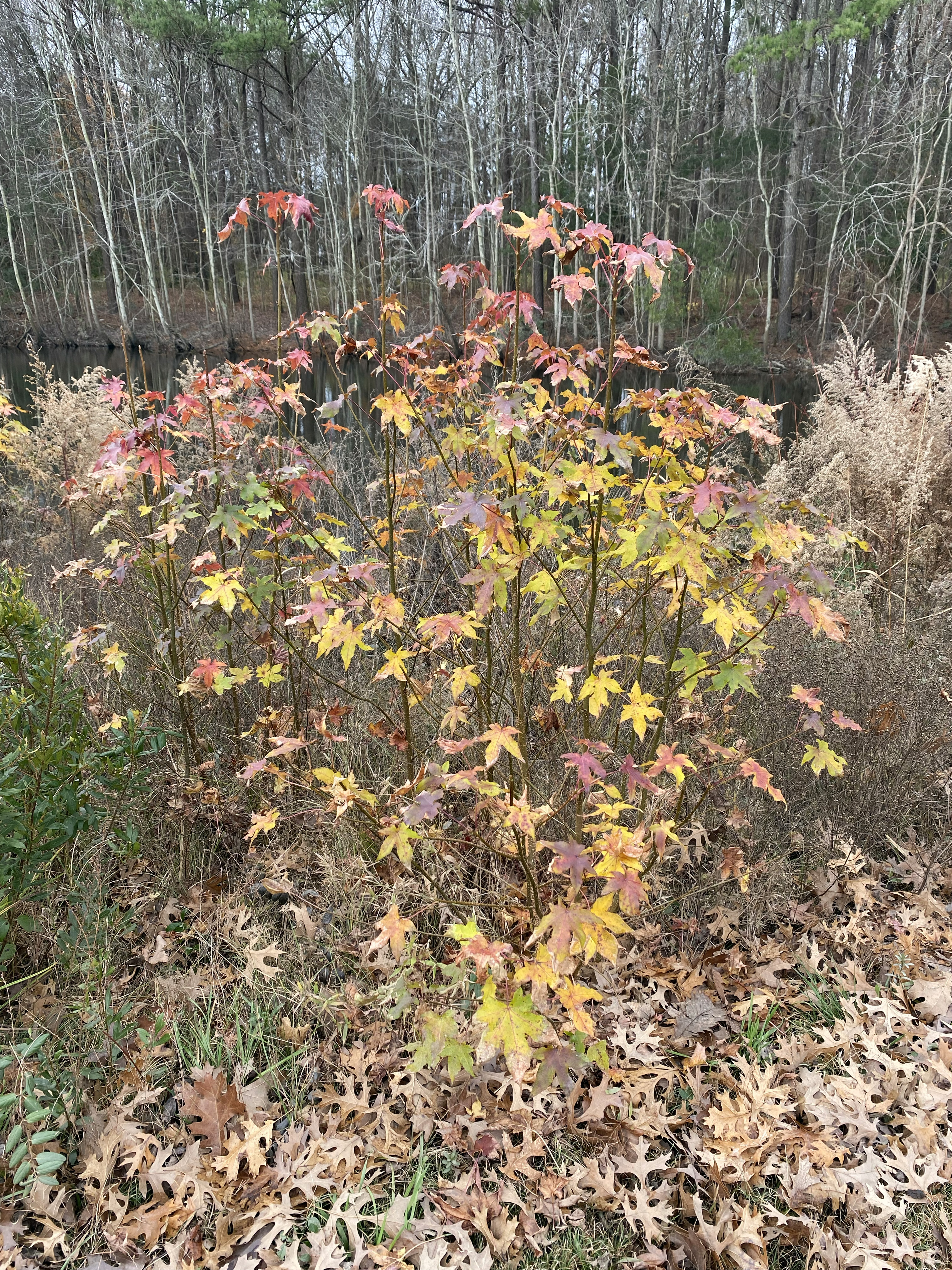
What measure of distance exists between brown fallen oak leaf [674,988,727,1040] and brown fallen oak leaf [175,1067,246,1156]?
1280 mm

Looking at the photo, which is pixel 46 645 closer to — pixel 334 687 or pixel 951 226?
pixel 334 687

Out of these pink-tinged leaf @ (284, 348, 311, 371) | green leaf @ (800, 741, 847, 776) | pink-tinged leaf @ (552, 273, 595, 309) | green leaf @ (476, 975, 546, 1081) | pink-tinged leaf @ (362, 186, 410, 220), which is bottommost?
green leaf @ (476, 975, 546, 1081)

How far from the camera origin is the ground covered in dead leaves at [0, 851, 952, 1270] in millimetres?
1752

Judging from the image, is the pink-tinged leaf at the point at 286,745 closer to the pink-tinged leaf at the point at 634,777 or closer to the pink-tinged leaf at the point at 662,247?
the pink-tinged leaf at the point at 634,777

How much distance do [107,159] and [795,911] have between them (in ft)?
101

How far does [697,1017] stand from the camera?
2.37 meters

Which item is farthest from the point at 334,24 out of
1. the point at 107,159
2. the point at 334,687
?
the point at 334,687

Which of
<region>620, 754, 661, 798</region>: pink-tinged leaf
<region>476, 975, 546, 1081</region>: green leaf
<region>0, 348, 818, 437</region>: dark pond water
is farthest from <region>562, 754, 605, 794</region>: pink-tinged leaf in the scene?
<region>0, 348, 818, 437</region>: dark pond water

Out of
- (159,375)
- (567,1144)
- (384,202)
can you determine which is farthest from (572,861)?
(159,375)

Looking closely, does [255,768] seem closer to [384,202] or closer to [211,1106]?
[211,1106]

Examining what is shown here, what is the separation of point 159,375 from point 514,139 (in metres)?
12.4

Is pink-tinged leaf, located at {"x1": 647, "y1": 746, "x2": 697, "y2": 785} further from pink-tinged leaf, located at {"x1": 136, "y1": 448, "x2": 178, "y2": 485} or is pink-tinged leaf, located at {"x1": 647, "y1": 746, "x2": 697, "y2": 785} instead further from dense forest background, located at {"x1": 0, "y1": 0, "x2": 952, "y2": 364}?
dense forest background, located at {"x1": 0, "y1": 0, "x2": 952, "y2": 364}

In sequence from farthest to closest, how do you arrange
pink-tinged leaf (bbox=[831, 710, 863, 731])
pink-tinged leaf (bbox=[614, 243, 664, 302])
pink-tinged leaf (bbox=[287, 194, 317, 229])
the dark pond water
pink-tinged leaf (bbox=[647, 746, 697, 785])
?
the dark pond water → pink-tinged leaf (bbox=[287, 194, 317, 229]) → pink-tinged leaf (bbox=[831, 710, 863, 731]) → pink-tinged leaf (bbox=[647, 746, 697, 785]) → pink-tinged leaf (bbox=[614, 243, 664, 302])

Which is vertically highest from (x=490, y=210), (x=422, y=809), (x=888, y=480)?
(x=490, y=210)
